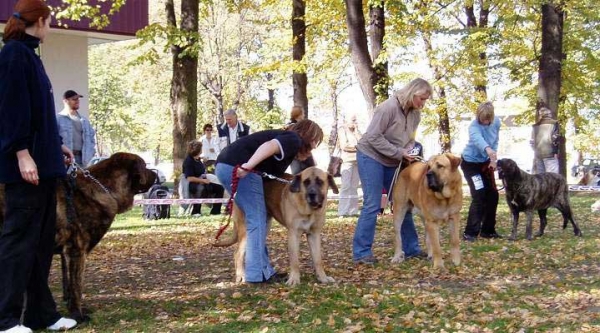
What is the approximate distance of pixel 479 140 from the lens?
973 cm

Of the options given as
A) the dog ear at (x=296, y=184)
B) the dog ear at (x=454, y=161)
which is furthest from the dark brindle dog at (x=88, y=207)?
the dog ear at (x=454, y=161)

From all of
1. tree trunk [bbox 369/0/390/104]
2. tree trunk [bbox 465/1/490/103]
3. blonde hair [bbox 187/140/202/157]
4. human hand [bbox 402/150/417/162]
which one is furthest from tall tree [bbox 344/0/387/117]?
tree trunk [bbox 465/1/490/103]

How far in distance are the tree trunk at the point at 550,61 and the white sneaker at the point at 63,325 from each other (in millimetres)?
14760

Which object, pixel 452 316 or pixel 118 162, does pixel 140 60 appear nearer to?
pixel 118 162

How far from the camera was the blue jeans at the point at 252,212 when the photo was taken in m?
6.75

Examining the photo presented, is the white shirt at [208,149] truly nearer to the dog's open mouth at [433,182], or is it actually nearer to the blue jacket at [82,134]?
the blue jacket at [82,134]

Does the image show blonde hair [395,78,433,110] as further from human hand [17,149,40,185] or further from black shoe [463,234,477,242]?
human hand [17,149,40,185]

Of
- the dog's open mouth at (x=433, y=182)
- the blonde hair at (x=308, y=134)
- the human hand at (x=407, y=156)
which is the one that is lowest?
the dog's open mouth at (x=433, y=182)

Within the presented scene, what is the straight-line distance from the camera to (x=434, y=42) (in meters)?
25.3

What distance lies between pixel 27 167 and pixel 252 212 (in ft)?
8.31

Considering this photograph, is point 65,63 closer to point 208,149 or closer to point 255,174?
point 208,149

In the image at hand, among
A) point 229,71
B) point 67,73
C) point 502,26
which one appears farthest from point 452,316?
point 229,71

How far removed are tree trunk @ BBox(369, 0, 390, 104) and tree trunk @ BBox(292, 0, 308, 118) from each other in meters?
4.23

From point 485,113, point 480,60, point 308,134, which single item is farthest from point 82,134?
point 480,60
